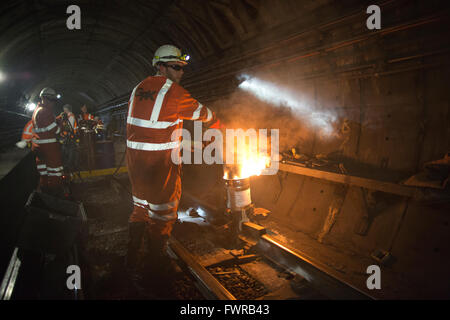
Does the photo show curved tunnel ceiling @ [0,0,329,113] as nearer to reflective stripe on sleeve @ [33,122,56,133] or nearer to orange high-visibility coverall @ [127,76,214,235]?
orange high-visibility coverall @ [127,76,214,235]

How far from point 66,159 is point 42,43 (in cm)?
462

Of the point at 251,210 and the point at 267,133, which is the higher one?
the point at 267,133

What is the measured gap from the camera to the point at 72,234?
3.35m

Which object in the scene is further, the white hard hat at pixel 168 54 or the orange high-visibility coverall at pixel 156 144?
the white hard hat at pixel 168 54

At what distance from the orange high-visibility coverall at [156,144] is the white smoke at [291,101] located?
2523 mm

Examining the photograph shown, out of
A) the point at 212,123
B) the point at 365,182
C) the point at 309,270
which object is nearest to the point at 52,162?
the point at 212,123

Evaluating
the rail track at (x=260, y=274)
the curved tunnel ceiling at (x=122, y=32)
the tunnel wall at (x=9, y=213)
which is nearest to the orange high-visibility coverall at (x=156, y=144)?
the rail track at (x=260, y=274)

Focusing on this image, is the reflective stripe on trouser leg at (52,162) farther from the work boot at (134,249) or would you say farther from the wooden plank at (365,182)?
the wooden plank at (365,182)

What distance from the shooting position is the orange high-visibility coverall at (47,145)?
17.8 ft

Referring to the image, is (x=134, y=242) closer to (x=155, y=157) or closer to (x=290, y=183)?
(x=155, y=157)

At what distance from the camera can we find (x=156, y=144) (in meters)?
2.61

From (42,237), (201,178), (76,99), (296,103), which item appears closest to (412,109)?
(296,103)

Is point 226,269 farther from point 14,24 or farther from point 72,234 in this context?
point 14,24

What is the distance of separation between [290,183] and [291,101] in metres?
1.66
